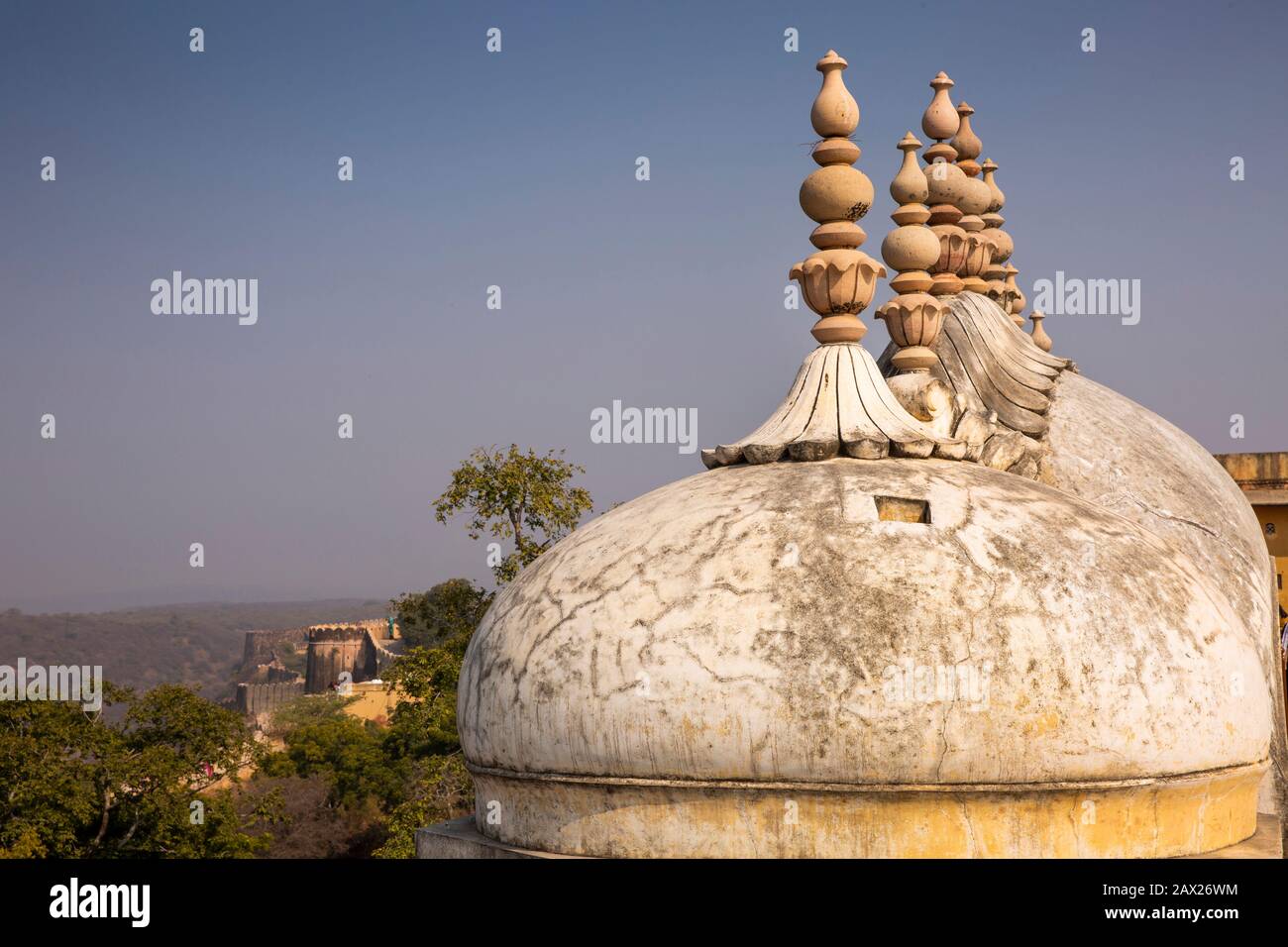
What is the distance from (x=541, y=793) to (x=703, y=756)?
2.74 ft

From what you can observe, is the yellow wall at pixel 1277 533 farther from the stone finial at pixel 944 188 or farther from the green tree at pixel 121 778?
the green tree at pixel 121 778

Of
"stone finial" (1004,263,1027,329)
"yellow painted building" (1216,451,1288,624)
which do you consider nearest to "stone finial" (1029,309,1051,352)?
"stone finial" (1004,263,1027,329)

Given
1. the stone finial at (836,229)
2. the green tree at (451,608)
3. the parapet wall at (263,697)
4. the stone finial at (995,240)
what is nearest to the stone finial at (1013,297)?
the stone finial at (995,240)

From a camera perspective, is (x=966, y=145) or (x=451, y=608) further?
(x=451, y=608)

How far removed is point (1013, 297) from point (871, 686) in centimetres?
608

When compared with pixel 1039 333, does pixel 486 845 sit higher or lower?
lower

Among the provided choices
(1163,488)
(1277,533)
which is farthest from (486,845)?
(1277,533)

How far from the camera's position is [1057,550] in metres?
6.20

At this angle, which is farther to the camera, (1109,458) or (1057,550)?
(1109,458)

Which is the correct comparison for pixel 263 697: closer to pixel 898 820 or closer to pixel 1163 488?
pixel 1163 488

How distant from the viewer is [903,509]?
6.36 metres

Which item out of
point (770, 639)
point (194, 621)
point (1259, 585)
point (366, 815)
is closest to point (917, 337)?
point (1259, 585)

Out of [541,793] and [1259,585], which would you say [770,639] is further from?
[1259,585]

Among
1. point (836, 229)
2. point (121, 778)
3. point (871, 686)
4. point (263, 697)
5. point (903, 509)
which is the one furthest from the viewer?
point (263, 697)
